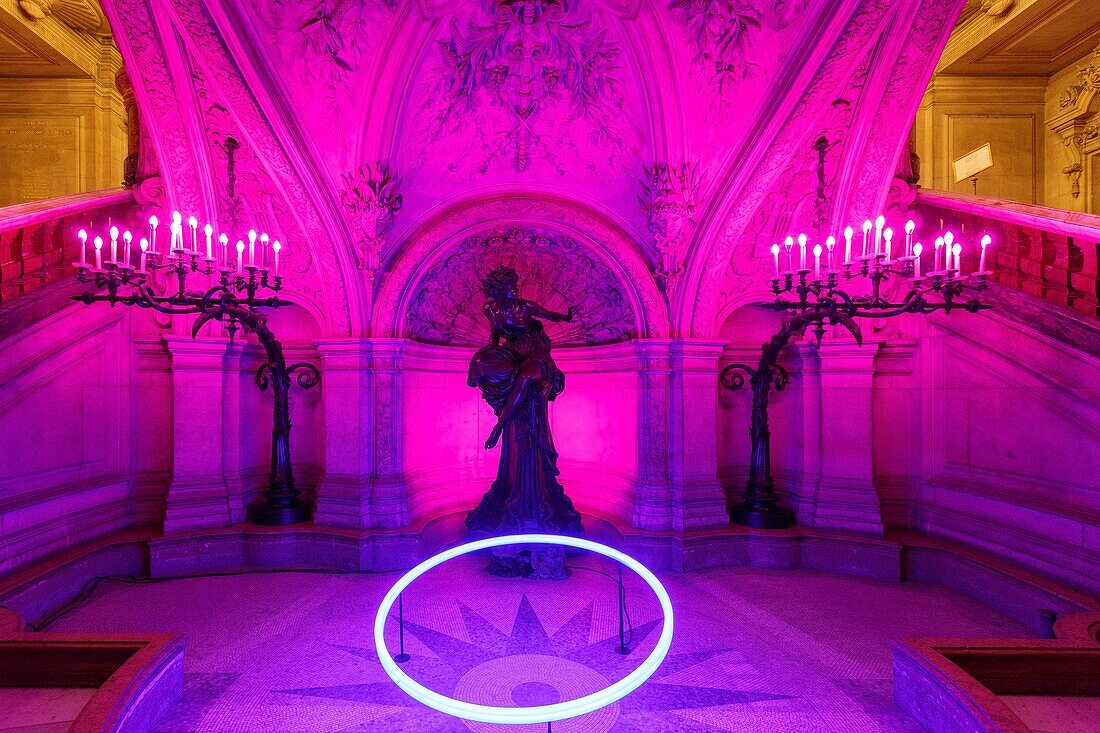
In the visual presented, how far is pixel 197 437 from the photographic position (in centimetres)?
585

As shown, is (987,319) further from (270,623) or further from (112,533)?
(112,533)

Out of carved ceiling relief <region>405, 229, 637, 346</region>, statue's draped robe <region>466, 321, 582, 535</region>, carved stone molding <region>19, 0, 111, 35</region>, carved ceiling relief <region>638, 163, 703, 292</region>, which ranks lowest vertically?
statue's draped robe <region>466, 321, 582, 535</region>

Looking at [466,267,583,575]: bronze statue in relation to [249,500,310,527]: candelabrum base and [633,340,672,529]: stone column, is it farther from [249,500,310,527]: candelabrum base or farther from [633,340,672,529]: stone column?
[249,500,310,527]: candelabrum base

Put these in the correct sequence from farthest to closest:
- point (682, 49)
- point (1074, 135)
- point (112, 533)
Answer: point (1074, 135) < point (112, 533) < point (682, 49)

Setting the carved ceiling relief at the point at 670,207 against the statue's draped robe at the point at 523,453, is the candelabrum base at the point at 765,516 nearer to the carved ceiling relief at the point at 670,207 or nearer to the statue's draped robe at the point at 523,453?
the statue's draped robe at the point at 523,453

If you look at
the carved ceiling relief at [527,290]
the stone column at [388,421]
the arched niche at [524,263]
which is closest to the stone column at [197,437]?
the stone column at [388,421]

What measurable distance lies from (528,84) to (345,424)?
4320 millimetres

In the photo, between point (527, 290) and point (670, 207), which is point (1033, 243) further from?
point (527, 290)

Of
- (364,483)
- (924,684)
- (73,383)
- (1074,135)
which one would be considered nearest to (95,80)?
(73,383)

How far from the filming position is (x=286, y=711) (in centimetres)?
329

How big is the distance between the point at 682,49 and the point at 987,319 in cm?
405

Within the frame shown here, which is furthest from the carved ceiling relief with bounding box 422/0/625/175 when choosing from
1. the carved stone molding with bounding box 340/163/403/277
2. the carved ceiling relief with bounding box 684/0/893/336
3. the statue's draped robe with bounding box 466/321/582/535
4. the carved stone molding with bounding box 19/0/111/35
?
the carved stone molding with bounding box 19/0/111/35

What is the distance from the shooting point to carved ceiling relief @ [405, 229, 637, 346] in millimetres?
6520

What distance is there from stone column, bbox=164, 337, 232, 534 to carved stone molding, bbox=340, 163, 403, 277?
204cm
